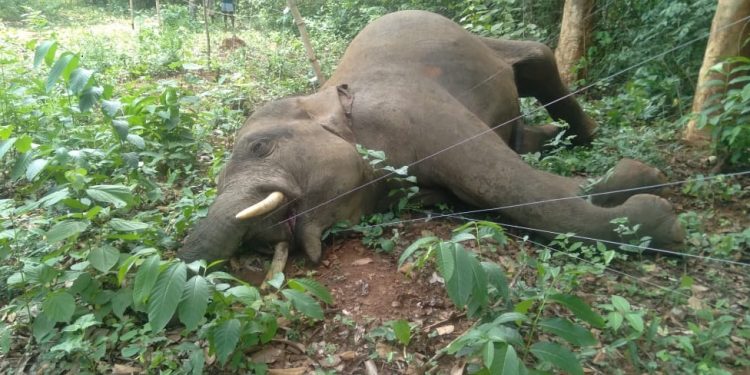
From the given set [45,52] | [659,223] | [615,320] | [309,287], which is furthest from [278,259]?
[659,223]

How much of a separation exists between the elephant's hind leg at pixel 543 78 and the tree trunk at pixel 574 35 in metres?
1.42

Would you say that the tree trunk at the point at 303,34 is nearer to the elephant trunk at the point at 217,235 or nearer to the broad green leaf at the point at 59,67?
the broad green leaf at the point at 59,67

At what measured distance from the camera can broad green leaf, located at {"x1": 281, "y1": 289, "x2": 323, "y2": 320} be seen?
2715 millimetres

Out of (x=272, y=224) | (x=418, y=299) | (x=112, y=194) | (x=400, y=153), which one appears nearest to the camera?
(x=112, y=194)

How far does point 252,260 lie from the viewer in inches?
145

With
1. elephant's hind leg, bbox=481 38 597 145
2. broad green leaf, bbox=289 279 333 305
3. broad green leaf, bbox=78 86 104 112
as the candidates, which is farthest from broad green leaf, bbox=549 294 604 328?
elephant's hind leg, bbox=481 38 597 145

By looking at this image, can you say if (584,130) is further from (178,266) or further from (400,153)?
(178,266)

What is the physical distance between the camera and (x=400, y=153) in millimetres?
4223

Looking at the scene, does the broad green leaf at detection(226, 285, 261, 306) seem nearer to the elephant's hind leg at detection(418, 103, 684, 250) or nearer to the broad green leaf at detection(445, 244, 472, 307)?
the broad green leaf at detection(445, 244, 472, 307)

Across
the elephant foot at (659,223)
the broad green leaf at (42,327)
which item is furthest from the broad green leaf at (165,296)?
the elephant foot at (659,223)

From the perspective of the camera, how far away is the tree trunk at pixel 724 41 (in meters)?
4.49

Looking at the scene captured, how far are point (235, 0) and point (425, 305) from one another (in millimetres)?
12034

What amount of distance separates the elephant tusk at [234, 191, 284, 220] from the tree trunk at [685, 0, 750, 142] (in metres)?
3.18

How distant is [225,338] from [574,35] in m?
5.72
